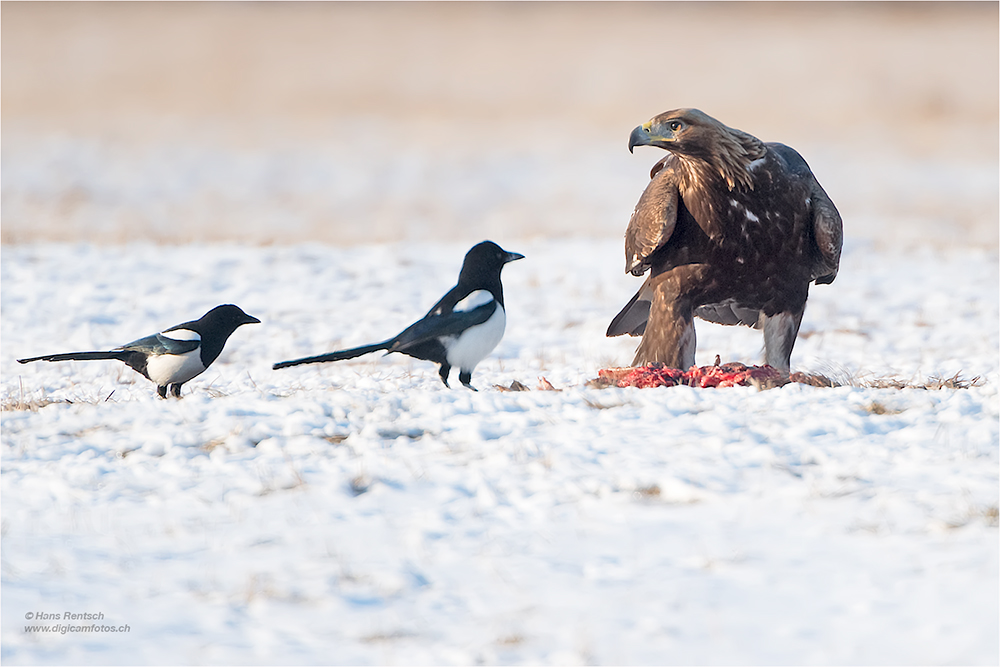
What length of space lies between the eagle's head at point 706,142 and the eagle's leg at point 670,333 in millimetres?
909

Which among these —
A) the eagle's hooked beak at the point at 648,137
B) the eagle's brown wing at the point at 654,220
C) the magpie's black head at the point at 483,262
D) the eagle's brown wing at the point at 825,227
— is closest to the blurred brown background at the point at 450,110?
the magpie's black head at the point at 483,262

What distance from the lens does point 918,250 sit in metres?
16.3

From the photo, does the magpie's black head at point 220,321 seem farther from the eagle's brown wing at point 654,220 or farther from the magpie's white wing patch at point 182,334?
the eagle's brown wing at point 654,220

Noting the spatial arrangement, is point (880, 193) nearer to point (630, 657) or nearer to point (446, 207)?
point (446, 207)

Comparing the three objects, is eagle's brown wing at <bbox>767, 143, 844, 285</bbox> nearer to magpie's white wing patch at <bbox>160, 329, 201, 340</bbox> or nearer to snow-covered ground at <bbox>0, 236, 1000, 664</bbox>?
snow-covered ground at <bbox>0, 236, 1000, 664</bbox>

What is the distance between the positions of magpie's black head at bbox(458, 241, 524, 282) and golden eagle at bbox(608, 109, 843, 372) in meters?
0.93

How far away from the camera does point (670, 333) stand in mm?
7754

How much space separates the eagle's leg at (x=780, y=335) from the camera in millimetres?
7953

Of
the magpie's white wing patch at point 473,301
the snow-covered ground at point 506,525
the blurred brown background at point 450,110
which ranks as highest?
the blurred brown background at point 450,110

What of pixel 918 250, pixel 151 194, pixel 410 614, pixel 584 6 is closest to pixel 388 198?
pixel 151 194

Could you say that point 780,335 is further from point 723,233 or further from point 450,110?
point 450,110

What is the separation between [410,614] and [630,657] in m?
0.84

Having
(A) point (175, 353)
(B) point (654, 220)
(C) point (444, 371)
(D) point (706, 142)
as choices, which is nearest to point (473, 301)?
(C) point (444, 371)

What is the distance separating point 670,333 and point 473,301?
135cm
